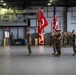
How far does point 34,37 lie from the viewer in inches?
1484

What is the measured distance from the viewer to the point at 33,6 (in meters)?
38.4

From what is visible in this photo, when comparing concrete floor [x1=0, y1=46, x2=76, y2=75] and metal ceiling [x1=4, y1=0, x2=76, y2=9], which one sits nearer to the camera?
concrete floor [x1=0, y1=46, x2=76, y2=75]

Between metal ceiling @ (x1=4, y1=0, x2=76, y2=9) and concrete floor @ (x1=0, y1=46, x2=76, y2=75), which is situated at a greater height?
metal ceiling @ (x1=4, y1=0, x2=76, y2=9)

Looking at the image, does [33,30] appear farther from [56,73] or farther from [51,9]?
[56,73]

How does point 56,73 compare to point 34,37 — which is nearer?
point 56,73

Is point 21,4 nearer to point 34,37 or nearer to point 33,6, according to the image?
point 33,6

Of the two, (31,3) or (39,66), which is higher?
(31,3)

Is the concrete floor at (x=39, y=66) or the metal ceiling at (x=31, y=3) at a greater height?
the metal ceiling at (x=31, y=3)

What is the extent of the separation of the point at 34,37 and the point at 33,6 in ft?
15.7

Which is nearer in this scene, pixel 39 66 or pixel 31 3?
pixel 39 66

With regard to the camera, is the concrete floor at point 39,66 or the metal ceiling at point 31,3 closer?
the concrete floor at point 39,66

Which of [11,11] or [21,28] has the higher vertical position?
[11,11]

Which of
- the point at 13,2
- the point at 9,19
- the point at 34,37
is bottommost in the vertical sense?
the point at 34,37

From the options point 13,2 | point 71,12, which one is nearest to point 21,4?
point 13,2
